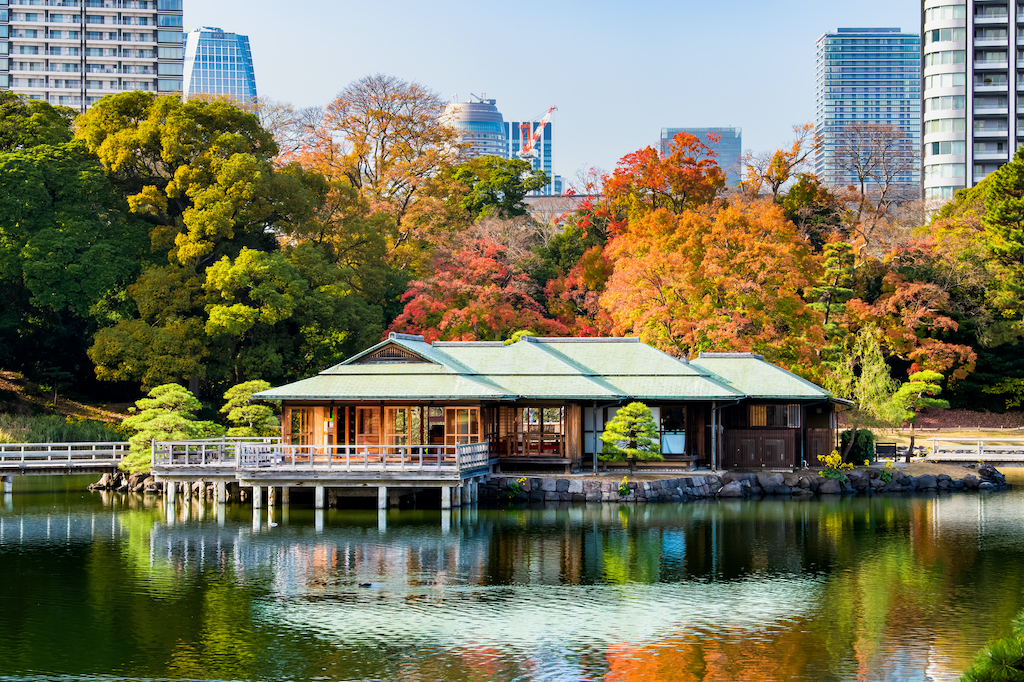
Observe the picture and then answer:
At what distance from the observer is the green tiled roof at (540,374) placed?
1359 inches

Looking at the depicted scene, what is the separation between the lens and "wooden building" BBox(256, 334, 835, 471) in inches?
1372

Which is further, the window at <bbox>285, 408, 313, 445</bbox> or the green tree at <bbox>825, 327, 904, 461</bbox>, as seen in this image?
the green tree at <bbox>825, 327, 904, 461</bbox>

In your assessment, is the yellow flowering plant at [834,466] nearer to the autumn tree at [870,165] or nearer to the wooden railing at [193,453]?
the wooden railing at [193,453]

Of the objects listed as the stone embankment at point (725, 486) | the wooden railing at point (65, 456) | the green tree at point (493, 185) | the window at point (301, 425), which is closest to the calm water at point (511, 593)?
the stone embankment at point (725, 486)

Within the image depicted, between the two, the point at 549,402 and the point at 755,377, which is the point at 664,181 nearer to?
the point at 755,377

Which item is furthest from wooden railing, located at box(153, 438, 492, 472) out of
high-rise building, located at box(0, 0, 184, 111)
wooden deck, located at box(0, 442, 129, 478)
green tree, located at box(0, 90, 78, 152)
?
high-rise building, located at box(0, 0, 184, 111)

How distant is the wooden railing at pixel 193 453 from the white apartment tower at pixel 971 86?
75.7 m

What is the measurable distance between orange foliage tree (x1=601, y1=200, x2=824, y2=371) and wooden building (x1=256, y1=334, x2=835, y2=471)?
6.55m

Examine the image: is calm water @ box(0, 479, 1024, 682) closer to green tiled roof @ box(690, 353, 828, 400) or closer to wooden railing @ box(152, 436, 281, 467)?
wooden railing @ box(152, 436, 281, 467)

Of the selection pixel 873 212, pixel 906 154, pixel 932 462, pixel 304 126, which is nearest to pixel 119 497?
pixel 932 462

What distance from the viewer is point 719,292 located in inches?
1843

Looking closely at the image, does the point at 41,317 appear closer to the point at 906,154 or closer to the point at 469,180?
the point at 469,180

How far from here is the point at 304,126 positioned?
6769 centimetres

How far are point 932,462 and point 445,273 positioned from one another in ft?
75.2
